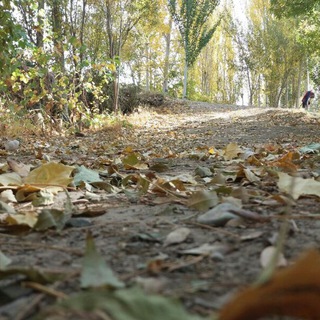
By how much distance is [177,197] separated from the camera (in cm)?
148

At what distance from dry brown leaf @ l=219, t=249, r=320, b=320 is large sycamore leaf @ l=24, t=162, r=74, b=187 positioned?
132 centimetres

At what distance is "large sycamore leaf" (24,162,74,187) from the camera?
161 centimetres

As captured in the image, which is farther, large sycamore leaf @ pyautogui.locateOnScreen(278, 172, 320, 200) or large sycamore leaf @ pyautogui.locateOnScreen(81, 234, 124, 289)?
large sycamore leaf @ pyautogui.locateOnScreen(278, 172, 320, 200)

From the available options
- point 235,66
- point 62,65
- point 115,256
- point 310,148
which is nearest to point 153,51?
point 235,66

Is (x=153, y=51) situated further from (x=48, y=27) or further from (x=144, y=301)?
(x=144, y=301)

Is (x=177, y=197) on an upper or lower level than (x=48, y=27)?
lower

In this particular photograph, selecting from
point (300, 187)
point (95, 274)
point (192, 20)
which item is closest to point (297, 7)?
point (300, 187)

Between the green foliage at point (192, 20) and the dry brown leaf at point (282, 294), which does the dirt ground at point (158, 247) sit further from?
the green foliage at point (192, 20)

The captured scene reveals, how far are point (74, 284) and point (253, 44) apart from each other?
27.8m

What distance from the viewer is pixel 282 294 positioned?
15.7 inches

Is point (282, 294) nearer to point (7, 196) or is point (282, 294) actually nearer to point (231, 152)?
point (7, 196)

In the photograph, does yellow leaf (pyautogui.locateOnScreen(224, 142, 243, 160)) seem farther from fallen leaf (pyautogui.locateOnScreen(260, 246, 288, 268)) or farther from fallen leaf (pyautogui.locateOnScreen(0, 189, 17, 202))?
fallen leaf (pyautogui.locateOnScreen(260, 246, 288, 268))

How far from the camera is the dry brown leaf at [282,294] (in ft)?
1.27

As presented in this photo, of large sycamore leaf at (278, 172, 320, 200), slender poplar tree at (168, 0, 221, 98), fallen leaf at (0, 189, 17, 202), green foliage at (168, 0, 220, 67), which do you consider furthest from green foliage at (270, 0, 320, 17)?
green foliage at (168, 0, 220, 67)
